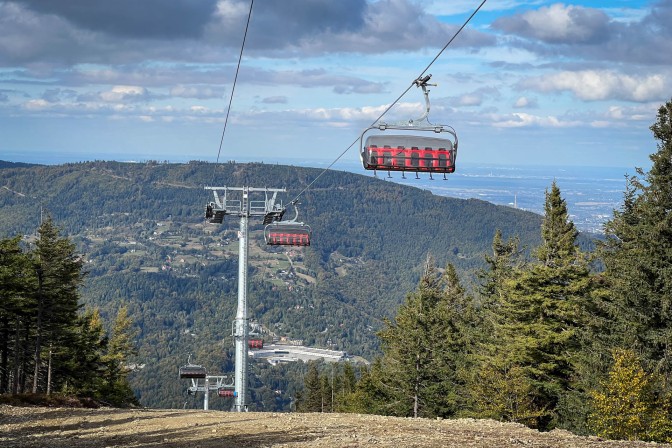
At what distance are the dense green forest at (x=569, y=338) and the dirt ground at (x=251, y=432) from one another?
6047mm

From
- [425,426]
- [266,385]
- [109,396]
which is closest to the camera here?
[425,426]

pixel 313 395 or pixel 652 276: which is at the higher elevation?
pixel 652 276

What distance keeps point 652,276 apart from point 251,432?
1567cm

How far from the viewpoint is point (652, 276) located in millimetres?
28516

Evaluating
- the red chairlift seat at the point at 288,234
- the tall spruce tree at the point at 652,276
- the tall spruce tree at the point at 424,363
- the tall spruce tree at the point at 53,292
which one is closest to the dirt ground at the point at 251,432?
the tall spruce tree at the point at 652,276

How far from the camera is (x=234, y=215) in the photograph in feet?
137

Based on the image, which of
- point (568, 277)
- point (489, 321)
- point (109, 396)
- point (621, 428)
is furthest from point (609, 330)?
point (109, 396)

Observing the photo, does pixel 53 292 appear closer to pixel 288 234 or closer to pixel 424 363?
pixel 288 234

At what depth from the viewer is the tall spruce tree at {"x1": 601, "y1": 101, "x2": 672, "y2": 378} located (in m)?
27.7

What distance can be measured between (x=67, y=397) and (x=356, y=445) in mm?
15377

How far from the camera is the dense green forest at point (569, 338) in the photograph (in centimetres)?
2691

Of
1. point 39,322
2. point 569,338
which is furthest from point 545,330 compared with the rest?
point 39,322

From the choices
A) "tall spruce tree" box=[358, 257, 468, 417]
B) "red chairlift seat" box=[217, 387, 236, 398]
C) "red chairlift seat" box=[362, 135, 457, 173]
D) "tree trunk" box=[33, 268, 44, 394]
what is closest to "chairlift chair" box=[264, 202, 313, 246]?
"tall spruce tree" box=[358, 257, 468, 417]

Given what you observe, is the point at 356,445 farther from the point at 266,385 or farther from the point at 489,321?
the point at 266,385
